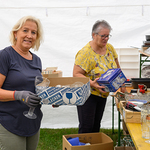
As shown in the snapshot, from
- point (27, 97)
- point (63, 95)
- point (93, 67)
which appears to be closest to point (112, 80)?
point (93, 67)

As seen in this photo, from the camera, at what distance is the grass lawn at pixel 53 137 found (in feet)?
12.3

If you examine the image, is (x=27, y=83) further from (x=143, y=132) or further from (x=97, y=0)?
(x=97, y=0)

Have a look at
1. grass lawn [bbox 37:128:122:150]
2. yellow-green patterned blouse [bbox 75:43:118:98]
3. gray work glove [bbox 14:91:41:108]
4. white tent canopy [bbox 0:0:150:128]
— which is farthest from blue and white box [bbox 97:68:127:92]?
white tent canopy [bbox 0:0:150:128]

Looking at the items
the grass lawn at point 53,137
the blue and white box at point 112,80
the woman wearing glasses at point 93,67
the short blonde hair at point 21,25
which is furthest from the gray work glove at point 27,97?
the grass lawn at point 53,137

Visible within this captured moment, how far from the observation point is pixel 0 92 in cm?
161

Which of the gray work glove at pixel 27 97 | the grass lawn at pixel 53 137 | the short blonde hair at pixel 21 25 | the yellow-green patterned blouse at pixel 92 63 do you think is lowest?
the grass lawn at pixel 53 137

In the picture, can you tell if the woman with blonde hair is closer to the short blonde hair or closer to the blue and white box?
the short blonde hair

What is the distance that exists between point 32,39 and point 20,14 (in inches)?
109

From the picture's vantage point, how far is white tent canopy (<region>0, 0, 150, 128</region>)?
13.9ft

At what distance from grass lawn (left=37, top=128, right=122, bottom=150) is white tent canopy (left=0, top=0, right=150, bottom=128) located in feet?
3.68

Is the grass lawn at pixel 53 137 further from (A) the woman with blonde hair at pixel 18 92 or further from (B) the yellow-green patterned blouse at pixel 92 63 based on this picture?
(A) the woman with blonde hair at pixel 18 92

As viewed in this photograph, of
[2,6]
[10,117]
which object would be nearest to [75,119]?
[2,6]

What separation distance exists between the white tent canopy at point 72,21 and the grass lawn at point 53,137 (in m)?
1.12

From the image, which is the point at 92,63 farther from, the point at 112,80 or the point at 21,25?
the point at 21,25
